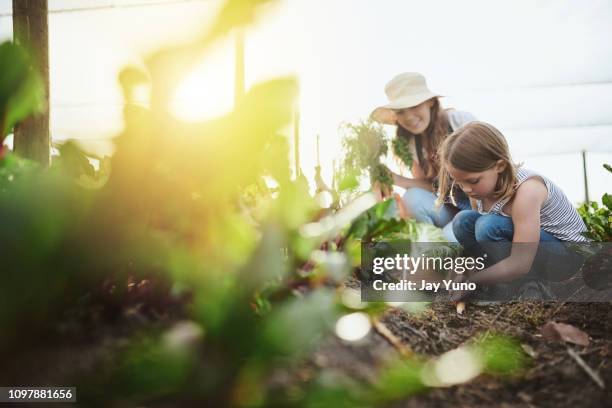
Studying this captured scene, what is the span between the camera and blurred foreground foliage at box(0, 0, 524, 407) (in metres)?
0.26

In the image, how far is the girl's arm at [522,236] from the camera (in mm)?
1501

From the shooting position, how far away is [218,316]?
265mm

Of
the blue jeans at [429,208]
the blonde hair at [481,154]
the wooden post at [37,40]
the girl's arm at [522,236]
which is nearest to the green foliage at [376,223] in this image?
the wooden post at [37,40]

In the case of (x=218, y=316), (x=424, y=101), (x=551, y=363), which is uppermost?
(x=424, y=101)

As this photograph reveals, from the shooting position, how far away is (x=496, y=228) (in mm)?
1665

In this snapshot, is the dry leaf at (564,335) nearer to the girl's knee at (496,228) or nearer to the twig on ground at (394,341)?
the twig on ground at (394,341)

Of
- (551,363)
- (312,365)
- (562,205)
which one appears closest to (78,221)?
(312,365)

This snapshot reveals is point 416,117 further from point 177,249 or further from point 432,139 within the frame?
point 177,249

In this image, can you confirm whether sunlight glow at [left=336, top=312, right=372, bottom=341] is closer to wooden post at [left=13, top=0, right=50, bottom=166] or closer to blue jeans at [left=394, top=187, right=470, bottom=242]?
wooden post at [left=13, top=0, right=50, bottom=166]

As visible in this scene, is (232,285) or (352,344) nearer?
(232,285)

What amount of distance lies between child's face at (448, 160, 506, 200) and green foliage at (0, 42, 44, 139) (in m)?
1.49

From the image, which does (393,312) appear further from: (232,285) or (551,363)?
(232,285)

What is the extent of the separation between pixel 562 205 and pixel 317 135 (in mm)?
3767

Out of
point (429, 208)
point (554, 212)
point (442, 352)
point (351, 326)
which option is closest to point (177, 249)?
point (351, 326)
